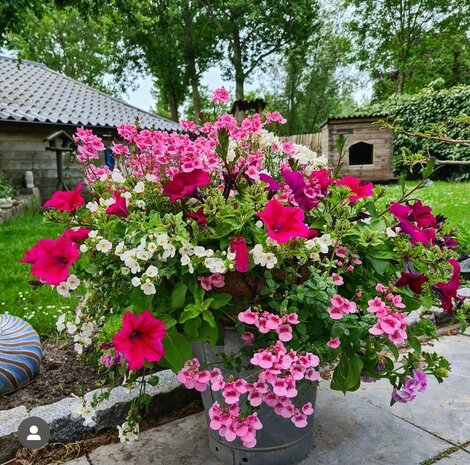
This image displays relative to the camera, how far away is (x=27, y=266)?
400cm

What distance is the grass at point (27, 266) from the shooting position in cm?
287

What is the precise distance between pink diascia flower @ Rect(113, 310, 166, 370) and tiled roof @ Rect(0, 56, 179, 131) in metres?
7.93

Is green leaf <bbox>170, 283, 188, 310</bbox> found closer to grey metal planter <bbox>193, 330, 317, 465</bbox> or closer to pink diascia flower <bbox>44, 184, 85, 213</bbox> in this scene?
grey metal planter <bbox>193, 330, 317, 465</bbox>

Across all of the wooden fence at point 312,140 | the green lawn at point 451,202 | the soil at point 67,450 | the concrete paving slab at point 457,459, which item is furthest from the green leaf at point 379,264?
the wooden fence at point 312,140

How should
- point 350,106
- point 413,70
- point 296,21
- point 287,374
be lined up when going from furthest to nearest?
point 350,106 < point 413,70 < point 296,21 < point 287,374

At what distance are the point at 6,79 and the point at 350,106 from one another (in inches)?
939

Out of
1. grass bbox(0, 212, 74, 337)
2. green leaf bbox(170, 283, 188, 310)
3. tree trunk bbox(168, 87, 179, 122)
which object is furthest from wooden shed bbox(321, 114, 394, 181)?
tree trunk bbox(168, 87, 179, 122)

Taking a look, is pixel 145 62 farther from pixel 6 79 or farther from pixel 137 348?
pixel 137 348

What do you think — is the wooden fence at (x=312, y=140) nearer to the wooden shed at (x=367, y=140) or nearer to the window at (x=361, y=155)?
the window at (x=361, y=155)

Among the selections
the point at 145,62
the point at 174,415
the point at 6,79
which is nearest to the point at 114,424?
the point at 174,415

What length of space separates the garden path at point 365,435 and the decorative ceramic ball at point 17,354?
559 mm

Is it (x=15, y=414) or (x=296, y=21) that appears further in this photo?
(x=296, y=21)

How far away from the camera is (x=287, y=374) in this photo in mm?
1273

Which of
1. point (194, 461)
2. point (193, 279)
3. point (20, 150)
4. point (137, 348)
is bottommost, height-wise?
point (194, 461)
